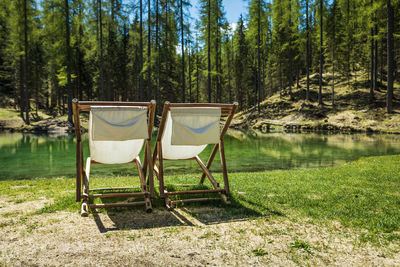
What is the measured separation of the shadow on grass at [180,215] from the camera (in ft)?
14.1

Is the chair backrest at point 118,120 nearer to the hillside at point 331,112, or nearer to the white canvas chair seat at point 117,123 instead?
the white canvas chair seat at point 117,123

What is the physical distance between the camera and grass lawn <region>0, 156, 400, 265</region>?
373 centimetres

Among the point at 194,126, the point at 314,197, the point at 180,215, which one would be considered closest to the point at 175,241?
the point at 180,215

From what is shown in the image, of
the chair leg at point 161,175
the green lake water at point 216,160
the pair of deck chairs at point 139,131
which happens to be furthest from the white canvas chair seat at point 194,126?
the green lake water at point 216,160

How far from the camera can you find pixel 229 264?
306cm

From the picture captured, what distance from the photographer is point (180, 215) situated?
472cm

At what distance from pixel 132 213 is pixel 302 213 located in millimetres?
2843

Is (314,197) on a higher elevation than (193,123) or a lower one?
lower

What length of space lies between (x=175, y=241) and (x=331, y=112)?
28419 mm

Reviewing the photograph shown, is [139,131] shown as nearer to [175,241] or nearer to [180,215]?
[180,215]

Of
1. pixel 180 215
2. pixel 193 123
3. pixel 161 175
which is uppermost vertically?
pixel 193 123

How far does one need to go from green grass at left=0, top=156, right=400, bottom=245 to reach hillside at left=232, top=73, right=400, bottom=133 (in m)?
18.3

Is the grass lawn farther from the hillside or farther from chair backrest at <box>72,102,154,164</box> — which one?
the hillside

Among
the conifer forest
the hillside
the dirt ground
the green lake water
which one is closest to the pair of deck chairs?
the dirt ground
